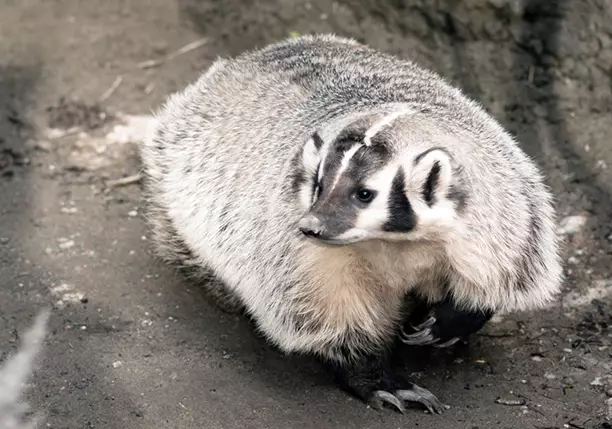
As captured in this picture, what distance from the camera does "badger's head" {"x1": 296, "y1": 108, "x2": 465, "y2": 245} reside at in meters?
3.06

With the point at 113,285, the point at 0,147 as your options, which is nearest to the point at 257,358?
the point at 113,285

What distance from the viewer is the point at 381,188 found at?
3.08 m

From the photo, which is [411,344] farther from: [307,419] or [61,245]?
[61,245]

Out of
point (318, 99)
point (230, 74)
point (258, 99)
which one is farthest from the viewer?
point (230, 74)

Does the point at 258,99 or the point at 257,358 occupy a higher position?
the point at 258,99

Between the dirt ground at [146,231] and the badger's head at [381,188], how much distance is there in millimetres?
980

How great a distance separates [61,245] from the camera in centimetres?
495

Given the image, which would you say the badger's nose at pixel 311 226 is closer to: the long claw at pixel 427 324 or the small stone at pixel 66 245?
the long claw at pixel 427 324

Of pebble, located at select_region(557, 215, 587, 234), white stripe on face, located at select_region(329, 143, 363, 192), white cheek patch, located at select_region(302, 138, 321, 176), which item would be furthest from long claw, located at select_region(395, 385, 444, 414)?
pebble, located at select_region(557, 215, 587, 234)

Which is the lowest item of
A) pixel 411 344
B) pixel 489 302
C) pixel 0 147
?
pixel 0 147

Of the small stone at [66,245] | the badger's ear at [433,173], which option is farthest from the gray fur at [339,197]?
the small stone at [66,245]

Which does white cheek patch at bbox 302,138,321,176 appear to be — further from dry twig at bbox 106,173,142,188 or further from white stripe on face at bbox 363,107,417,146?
dry twig at bbox 106,173,142,188

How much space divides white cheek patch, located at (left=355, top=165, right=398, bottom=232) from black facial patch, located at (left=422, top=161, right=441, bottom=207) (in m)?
0.12

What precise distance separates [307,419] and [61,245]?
1849 mm
